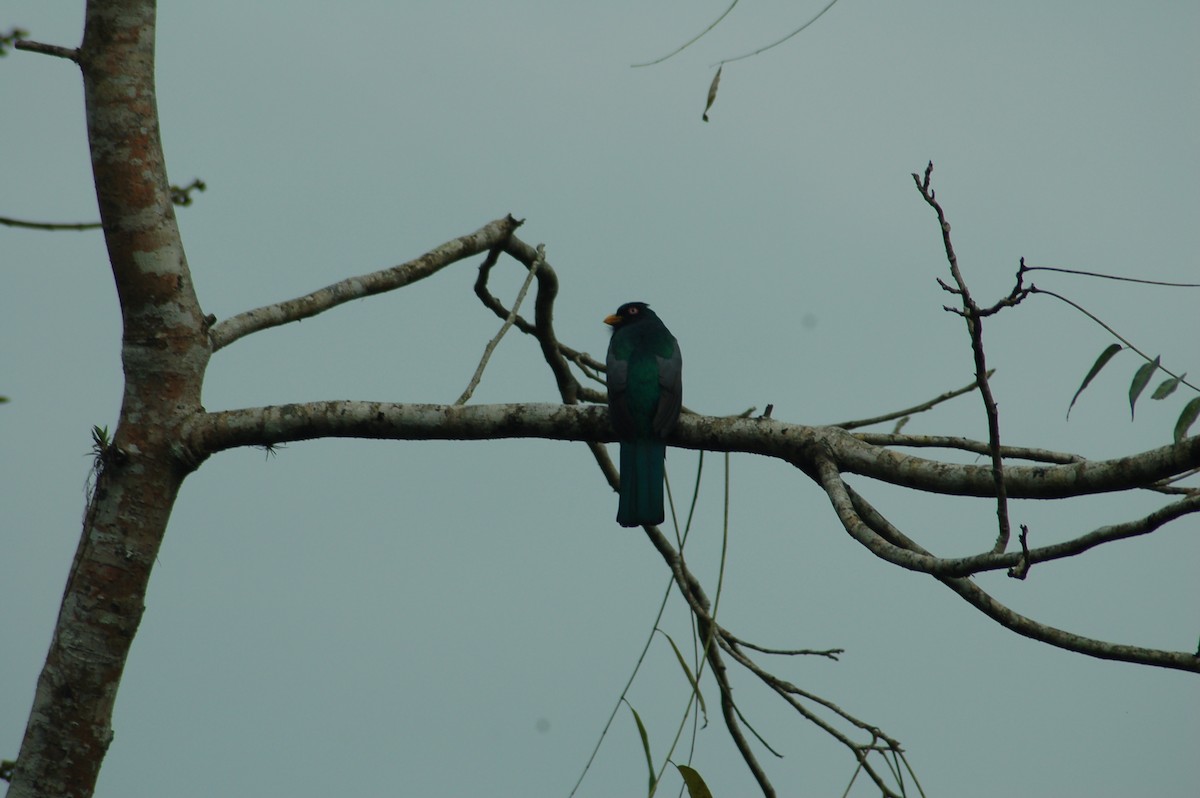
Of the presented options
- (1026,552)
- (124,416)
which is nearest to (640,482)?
(124,416)

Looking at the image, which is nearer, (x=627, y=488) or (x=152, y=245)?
(x=152, y=245)

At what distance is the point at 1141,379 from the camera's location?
3.16 meters

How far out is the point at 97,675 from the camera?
3.91m

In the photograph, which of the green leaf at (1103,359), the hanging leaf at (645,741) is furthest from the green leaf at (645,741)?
the green leaf at (1103,359)

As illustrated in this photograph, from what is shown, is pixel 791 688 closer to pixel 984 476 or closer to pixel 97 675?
pixel 984 476

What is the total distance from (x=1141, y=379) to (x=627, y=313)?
4.59 metres

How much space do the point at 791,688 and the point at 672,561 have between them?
1094 millimetres

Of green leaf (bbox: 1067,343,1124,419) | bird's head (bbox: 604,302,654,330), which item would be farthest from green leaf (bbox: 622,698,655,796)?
bird's head (bbox: 604,302,654,330)

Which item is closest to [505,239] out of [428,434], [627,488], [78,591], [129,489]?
[627,488]

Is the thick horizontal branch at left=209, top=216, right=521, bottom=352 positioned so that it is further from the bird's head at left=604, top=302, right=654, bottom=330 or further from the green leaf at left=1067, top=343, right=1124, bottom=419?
the green leaf at left=1067, top=343, right=1124, bottom=419

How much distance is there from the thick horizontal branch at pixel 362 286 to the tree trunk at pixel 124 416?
0.70 feet

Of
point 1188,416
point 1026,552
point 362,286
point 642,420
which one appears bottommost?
point 1026,552

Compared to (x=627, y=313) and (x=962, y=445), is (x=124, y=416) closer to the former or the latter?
(x=962, y=445)

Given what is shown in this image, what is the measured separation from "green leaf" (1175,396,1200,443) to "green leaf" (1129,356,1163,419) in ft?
0.58
